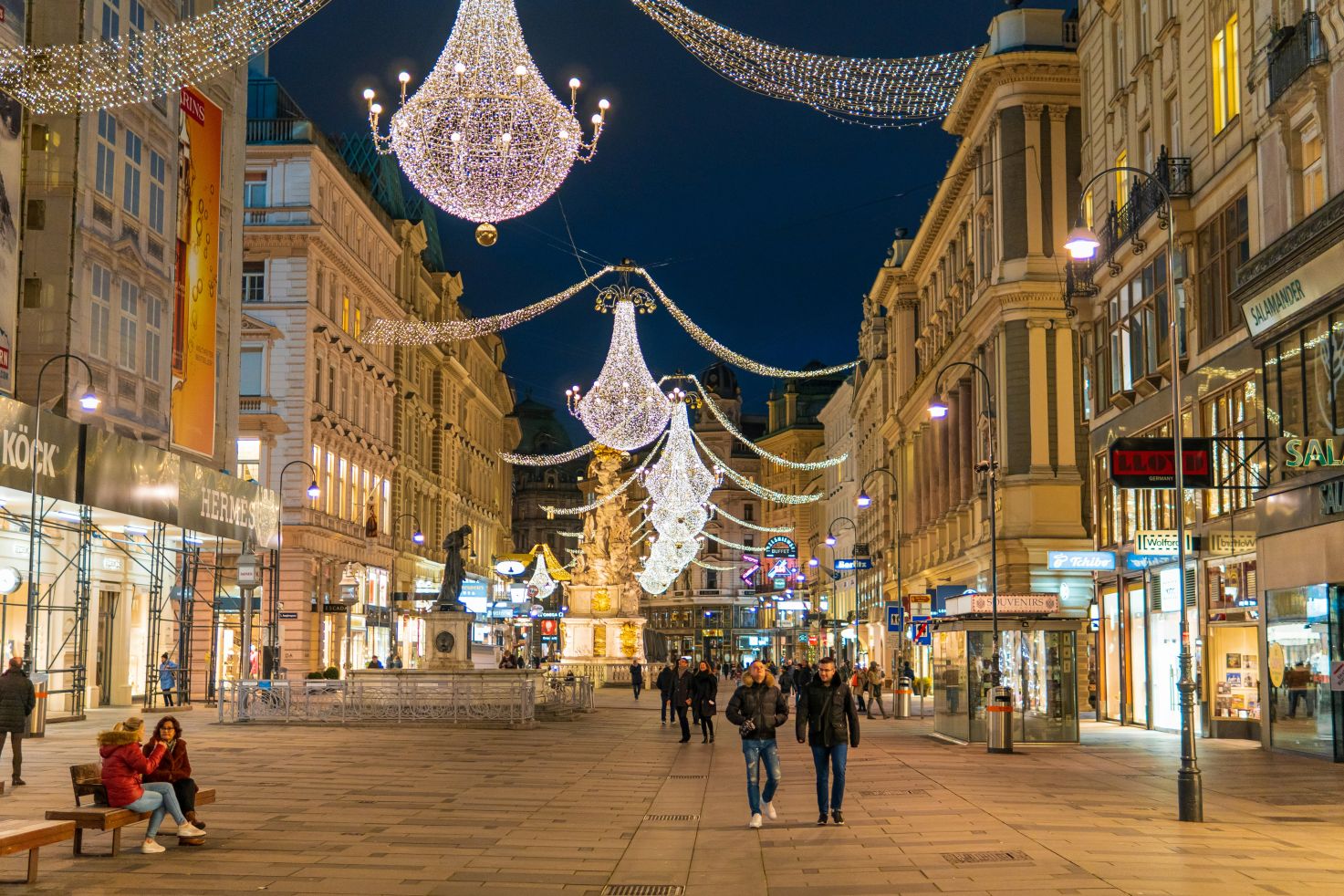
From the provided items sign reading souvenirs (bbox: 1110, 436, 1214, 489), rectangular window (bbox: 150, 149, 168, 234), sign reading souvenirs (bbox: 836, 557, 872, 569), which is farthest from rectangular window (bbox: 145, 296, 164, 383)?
sign reading souvenirs (bbox: 836, 557, 872, 569)

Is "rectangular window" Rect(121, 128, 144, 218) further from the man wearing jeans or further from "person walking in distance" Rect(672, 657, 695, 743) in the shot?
the man wearing jeans

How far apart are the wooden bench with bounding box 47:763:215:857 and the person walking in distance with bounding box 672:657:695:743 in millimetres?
19612

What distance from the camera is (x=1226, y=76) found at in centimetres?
3178

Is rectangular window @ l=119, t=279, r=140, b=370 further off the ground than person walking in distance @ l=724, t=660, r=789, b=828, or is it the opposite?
rectangular window @ l=119, t=279, r=140, b=370

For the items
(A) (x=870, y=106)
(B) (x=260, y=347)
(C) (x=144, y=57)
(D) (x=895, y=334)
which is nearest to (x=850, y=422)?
(D) (x=895, y=334)

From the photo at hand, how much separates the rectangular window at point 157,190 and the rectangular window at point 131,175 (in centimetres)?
88

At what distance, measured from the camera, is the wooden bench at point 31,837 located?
39.5 ft

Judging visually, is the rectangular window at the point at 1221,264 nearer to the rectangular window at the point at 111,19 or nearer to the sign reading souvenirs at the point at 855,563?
the rectangular window at the point at 111,19

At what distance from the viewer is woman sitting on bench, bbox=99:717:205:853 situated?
1434cm

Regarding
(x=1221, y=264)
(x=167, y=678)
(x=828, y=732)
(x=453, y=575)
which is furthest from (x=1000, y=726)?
(x=167, y=678)

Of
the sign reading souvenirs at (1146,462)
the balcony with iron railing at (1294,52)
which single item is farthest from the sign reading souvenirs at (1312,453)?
the balcony with iron railing at (1294,52)

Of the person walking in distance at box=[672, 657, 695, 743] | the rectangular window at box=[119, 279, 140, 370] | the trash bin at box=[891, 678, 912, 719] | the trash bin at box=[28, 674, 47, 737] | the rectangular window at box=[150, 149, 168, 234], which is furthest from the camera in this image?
the trash bin at box=[891, 678, 912, 719]

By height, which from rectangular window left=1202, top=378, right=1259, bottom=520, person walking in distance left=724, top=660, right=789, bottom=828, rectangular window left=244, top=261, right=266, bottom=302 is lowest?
Result: person walking in distance left=724, top=660, right=789, bottom=828

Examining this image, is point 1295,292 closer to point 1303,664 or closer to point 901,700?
point 1303,664
